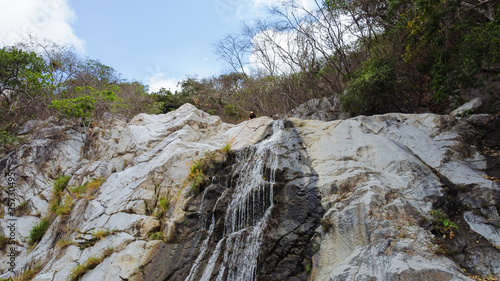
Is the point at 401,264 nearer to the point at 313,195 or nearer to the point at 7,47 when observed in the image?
the point at 313,195

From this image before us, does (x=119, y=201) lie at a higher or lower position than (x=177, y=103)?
lower

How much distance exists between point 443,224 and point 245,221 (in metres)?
4.52

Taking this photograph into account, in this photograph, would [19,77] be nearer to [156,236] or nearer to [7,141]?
[7,141]

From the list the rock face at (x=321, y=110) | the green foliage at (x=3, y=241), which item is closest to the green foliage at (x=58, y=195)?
the green foliage at (x=3, y=241)

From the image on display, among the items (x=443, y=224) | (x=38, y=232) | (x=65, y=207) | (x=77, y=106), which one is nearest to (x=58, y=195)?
(x=65, y=207)

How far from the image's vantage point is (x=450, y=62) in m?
8.86

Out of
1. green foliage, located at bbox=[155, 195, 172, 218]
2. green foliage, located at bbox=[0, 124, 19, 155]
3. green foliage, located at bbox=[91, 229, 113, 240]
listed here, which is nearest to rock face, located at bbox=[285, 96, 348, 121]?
green foliage, located at bbox=[155, 195, 172, 218]

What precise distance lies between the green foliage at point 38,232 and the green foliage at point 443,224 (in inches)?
531

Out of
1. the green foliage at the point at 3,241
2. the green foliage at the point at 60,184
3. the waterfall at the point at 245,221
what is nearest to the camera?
the waterfall at the point at 245,221

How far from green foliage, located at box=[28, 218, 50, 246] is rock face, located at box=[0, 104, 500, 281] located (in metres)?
0.23

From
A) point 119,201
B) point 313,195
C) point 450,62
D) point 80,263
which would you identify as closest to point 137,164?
point 119,201

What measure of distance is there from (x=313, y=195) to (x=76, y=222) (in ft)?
29.2

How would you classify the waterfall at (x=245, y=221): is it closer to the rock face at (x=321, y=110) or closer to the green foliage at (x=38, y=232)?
the rock face at (x=321, y=110)

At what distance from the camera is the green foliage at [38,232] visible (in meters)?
10.8
